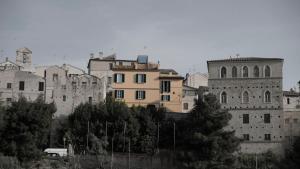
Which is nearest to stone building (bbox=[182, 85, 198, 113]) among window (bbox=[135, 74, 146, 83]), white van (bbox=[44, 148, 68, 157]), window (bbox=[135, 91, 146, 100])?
window (bbox=[135, 91, 146, 100])

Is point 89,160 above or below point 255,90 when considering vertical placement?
below

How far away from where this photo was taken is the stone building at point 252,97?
57344 millimetres

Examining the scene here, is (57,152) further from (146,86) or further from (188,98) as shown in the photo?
(188,98)

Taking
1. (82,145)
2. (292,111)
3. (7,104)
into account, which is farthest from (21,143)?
(292,111)

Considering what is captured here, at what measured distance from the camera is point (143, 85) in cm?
6550

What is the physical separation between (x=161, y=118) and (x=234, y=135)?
8312mm

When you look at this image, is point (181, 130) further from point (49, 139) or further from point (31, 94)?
point (31, 94)

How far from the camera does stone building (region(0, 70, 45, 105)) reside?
62.6 metres

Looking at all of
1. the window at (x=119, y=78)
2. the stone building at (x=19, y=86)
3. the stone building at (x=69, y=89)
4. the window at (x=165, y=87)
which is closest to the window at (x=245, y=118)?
the window at (x=165, y=87)

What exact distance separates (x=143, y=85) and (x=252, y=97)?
1307 centimetres

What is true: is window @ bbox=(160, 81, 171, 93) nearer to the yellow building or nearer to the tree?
the yellow building

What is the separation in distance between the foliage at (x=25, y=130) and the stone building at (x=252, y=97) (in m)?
17.2

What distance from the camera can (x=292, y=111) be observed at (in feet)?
205

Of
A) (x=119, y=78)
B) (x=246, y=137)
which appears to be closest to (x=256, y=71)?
(x=246, y=137)
